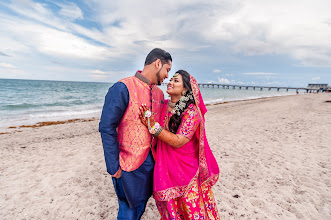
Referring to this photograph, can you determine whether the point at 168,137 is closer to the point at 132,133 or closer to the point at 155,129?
the point at 155,129

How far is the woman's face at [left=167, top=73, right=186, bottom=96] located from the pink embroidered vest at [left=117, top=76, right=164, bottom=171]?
11.7 inches

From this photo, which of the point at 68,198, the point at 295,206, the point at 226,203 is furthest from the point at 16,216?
the point at 295,206

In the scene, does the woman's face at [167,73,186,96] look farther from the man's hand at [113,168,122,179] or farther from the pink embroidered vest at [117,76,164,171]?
the man's hand at [113,168,122,179]

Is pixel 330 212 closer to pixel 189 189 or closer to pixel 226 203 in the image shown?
pixel 226 203

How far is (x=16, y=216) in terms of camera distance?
327 cm

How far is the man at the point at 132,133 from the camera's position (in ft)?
5.97

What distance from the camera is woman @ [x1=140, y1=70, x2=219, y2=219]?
2055 mm

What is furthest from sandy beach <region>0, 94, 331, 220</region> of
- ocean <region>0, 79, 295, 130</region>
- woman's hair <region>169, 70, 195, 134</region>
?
ocean <region>0, 79, 295, 130</region>

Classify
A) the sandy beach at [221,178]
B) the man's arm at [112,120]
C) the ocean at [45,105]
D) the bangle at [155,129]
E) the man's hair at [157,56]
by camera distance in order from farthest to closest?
the ocean at [45,105] < the sandy beach at [221,178] < the man's hair at [157,56] < the bangle at [155,129] < the man's arm at [112,120]

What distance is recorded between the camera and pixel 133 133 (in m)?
1.93

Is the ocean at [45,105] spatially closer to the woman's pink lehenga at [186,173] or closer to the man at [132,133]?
the man at [132,133]

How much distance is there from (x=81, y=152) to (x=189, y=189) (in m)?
5.35

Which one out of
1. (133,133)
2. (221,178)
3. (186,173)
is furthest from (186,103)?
(221,178)

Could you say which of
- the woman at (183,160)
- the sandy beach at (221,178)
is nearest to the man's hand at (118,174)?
the woman at (183,160)
